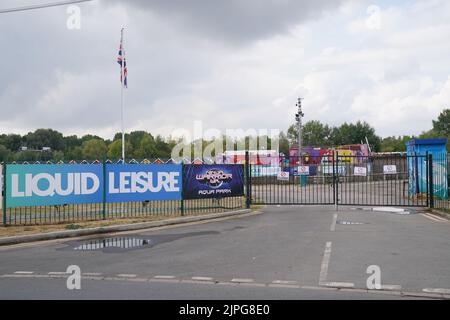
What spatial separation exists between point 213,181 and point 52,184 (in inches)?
238

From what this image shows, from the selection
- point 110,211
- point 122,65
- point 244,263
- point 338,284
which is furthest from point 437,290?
point 122,65

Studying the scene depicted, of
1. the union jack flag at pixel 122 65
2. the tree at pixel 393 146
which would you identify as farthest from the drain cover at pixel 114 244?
the tree at pixel 393 146

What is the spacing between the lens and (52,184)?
48.7 feet

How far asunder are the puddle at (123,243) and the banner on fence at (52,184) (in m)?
3.07

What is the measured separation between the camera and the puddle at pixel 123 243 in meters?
11.2

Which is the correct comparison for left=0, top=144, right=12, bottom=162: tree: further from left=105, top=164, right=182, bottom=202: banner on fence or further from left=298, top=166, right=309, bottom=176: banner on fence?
left=298, top=166, right=309, bottom=176: banner on fence

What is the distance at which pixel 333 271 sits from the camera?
8.23 m

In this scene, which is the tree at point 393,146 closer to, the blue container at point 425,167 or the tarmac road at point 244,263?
the blue container at point 425,167

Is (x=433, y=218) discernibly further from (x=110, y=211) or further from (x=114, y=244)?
(x=110, y=211)

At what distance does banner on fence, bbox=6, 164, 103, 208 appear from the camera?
14.2 m

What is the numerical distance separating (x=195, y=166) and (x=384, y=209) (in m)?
8.06

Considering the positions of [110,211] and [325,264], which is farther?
[110,211]
